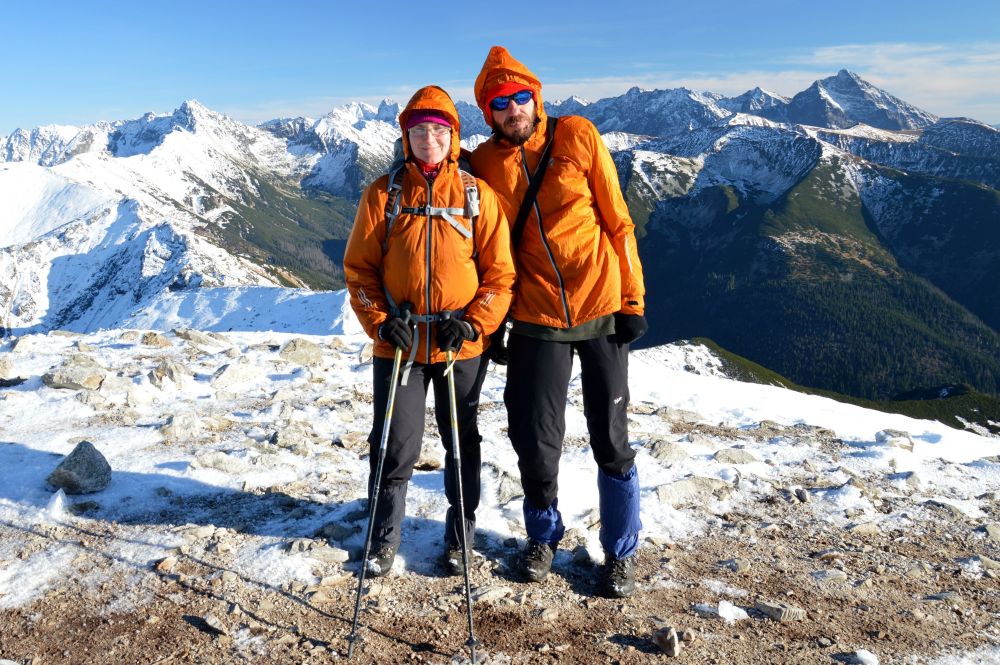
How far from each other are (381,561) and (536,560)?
1.63 m

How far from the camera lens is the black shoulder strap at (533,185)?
19.8 ft

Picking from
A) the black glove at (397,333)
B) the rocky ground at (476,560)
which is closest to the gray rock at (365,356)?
the rocky ground at (476,560)

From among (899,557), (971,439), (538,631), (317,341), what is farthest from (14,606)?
(971,439)

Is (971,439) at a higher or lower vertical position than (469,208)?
lower

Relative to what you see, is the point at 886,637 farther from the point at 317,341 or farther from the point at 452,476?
the point at 317,341

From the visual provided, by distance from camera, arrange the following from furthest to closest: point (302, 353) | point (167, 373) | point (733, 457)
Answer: point (302, 353) < point (167, 373) < point (733, 457)

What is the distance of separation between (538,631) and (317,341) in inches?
572

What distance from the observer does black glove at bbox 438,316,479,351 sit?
19.4ft

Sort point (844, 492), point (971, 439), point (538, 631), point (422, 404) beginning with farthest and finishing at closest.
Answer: point (971, 439) → point (844, 492) → point (422, 404) → point (538, 631)

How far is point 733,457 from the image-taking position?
1059 centimetres

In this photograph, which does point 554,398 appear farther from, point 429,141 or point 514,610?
point 429,141

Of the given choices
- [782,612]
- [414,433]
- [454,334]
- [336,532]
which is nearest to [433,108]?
[454,334]

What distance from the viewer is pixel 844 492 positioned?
9.10 metres

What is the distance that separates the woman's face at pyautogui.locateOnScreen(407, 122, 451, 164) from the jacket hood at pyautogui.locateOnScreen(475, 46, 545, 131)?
1.58 ft
